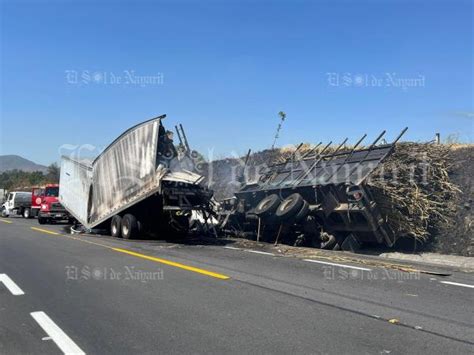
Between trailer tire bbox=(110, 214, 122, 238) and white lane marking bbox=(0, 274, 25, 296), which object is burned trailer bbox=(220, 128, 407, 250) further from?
white lane marking bbox=(0, 274, 25, 296)

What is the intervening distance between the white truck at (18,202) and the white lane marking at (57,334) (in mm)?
34936

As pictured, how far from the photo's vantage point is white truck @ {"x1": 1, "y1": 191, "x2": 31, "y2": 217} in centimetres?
3873

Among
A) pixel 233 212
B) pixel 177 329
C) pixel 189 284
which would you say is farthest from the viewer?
pixel 233 212

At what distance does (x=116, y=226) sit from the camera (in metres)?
17.8

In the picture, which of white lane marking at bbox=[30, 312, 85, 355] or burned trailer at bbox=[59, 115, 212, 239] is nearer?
white lane marking at bbox=[30, 312, 85, 355]

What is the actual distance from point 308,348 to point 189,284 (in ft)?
11.8

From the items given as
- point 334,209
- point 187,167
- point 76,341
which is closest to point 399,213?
point 334,209

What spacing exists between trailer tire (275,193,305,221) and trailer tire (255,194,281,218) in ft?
0.96

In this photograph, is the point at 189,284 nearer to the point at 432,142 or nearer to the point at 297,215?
the point at 297,215

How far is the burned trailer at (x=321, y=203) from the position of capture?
13.1 m

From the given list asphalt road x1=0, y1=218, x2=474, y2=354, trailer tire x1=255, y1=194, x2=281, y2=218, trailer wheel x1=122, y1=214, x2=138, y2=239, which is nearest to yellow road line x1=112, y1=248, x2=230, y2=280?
asphalt road x1=0, y1=218, x2=474, y2=354

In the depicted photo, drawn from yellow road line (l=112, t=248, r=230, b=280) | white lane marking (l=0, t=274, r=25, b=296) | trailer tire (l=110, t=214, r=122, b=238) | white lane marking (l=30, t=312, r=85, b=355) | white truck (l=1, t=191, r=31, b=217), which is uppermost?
white truck (l=1, t=191, r=31, b=217)

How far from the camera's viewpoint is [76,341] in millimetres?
5188

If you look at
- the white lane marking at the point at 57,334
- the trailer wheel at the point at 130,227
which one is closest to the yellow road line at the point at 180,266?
the white lane marking at the point at 57,334
